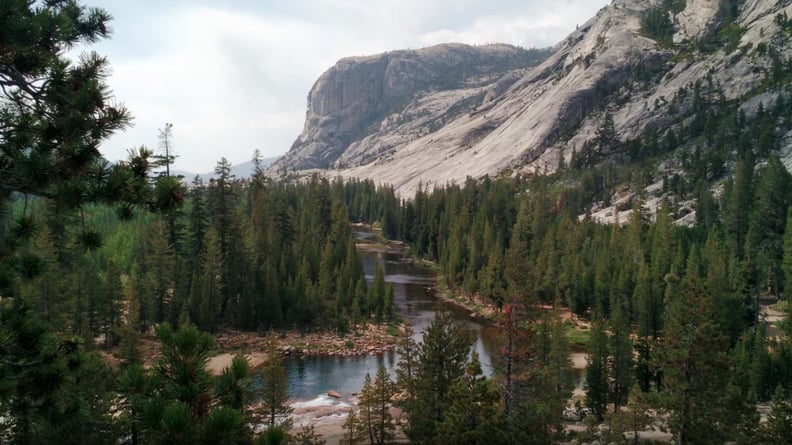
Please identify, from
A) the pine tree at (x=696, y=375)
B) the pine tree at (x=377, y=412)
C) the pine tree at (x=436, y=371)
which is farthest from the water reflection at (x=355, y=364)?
the pine tree at (x=696, y=375)

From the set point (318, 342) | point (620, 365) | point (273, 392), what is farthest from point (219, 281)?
point (620, 365)

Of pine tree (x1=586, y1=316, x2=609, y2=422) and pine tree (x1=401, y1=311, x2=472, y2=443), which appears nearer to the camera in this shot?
pine tree (x1=401, y1=311, x2=472, y2=443)

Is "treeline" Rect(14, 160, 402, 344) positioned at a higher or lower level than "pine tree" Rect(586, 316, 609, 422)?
higher

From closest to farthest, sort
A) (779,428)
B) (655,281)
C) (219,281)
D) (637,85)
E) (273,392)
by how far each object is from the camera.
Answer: (779,428) < (273,392) < (219,281) < (655,281) < (637,85)

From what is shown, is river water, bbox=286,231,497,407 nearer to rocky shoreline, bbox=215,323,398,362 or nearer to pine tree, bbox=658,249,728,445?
rocky shoreline, bbox=215,323,398,362

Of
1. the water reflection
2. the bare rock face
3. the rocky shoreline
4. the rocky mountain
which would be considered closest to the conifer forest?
the rocky shoreline

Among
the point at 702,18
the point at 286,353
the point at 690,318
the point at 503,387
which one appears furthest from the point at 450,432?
the point at 702,18

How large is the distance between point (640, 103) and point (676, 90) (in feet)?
32.9

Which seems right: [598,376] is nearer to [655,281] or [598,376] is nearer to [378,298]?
[655,281]

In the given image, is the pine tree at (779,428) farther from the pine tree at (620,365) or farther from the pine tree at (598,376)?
the pine tree at (620,365)

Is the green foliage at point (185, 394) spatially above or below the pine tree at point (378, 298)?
above

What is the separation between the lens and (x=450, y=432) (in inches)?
803

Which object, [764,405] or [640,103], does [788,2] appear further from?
[764,405]

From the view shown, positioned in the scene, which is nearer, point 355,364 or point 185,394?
point 185,394
